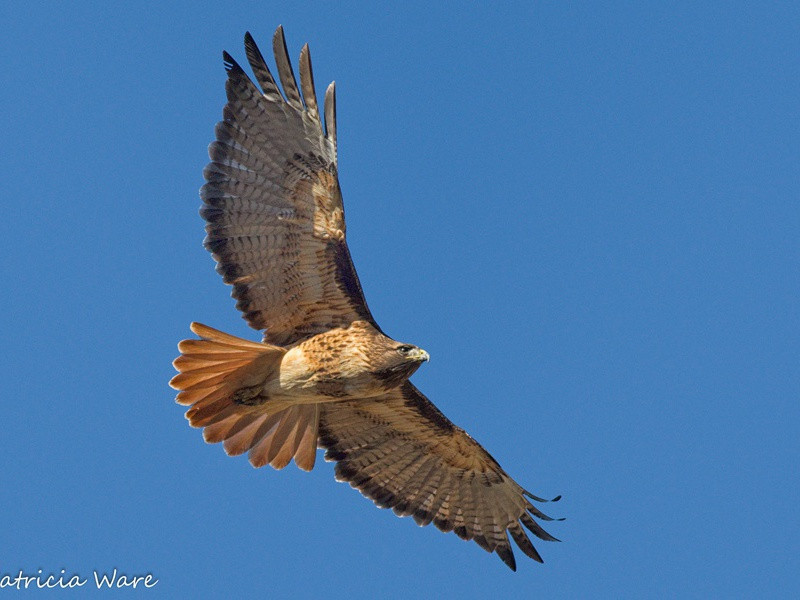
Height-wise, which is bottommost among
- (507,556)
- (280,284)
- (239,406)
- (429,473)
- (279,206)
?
(507,556)

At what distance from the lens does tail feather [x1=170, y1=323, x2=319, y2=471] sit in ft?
33.7

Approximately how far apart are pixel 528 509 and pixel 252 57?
5.27 meters

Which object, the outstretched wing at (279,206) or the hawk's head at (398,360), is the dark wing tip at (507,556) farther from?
the outstretched wing at (279,206)

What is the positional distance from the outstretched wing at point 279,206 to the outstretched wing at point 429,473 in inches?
51.9

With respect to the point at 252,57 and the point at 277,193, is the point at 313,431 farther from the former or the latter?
the point at 252,57

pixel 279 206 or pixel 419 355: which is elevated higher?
pixel 279 206

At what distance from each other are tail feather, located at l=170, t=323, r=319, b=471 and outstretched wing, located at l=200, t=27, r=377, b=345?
624mm

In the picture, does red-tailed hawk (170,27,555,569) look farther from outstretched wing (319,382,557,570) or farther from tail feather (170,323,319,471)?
outstretched wing (319,382,557,570)

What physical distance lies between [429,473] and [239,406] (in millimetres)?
2463

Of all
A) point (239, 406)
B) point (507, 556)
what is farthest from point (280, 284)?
point (507, 556)

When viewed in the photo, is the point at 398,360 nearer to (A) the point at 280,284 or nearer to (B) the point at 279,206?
(A) the point at 280,284

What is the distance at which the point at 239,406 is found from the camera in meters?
10.9

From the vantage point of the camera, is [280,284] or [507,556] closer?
[280,284]

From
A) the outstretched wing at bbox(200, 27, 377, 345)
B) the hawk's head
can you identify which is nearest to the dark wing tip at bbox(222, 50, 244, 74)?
the outstretched wing at bbox(200, 27, 377, 345)
